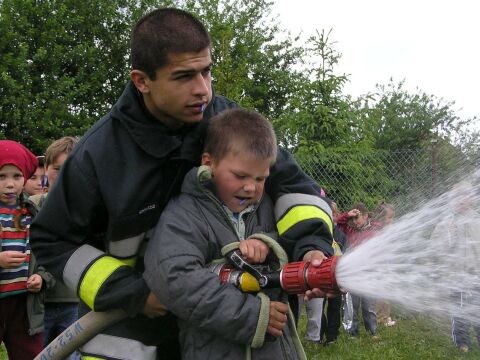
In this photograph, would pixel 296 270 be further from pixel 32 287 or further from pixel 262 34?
pixel 262 34

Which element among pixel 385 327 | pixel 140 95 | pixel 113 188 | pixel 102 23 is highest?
pixel 140 95

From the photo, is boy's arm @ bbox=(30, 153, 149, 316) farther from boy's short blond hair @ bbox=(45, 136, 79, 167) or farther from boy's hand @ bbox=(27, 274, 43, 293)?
boy's short blond hair @ bbox=(45, 136, 79, 167)

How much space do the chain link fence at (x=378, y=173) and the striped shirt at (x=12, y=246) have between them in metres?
5.29

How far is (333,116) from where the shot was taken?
546 inches

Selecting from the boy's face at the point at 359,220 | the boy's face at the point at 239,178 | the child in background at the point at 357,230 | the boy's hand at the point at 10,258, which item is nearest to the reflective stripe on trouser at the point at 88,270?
the boy's face at the point at 239,178

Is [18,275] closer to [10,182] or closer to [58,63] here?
[10,182]

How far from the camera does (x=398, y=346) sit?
7.80 meters

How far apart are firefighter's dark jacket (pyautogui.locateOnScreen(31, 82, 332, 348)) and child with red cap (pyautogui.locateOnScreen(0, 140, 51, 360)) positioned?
2086 millimetres

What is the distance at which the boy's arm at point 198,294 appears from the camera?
223 centimetres

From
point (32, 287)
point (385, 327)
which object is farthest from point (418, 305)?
point (385, 327)

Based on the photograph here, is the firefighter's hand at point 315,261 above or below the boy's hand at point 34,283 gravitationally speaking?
above

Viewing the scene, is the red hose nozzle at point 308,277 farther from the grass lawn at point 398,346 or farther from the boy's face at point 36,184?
the grass lawn at point 398,346

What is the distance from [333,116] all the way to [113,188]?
11760mm

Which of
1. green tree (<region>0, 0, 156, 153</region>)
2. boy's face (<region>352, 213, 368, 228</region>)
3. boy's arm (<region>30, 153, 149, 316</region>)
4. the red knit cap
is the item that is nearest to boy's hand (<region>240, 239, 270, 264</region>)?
boy's arm (<region>30, 153, 149, 316</region>)
